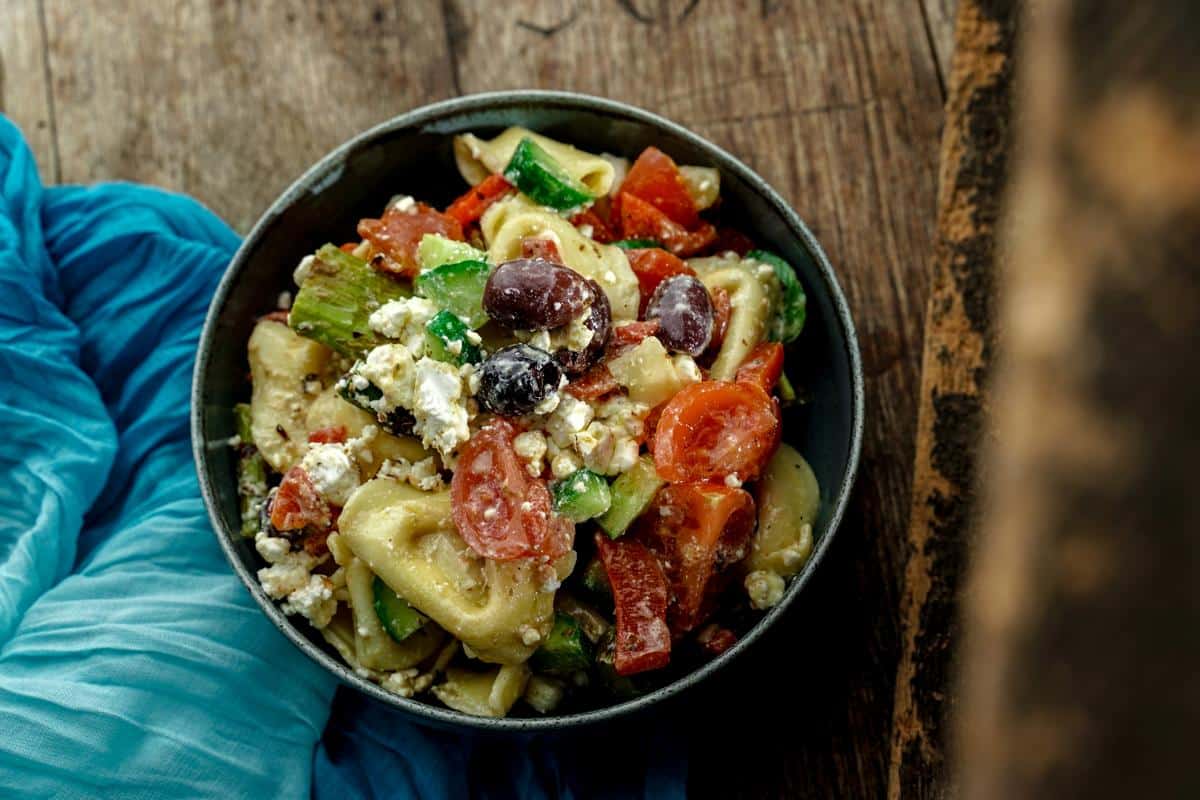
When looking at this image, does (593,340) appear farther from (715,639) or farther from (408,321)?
(715,639)

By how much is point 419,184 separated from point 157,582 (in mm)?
879

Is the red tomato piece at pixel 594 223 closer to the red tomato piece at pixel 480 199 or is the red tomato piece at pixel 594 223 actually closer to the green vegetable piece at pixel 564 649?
the red tomato piece at pixel 480 199

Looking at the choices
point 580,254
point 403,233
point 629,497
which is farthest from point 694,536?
point 403,233

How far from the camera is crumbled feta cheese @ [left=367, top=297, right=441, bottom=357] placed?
170 centimetres

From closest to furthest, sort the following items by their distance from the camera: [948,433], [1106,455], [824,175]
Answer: [1106,455] < [948,433] < [824,175]

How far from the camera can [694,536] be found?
1.70m

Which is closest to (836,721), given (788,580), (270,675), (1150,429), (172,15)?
(788,580)

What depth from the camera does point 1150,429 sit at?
0.72 m

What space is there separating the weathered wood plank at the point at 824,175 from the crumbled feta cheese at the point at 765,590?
42cm

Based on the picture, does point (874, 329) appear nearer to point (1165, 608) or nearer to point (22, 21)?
point (1165, 608)

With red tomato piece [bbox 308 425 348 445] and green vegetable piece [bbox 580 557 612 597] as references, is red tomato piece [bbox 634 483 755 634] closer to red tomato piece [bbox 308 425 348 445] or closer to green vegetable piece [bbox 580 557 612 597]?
green vegetable piece [bbox 580 557 612 597]

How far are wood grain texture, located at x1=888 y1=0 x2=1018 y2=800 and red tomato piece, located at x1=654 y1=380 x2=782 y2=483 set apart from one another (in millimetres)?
454

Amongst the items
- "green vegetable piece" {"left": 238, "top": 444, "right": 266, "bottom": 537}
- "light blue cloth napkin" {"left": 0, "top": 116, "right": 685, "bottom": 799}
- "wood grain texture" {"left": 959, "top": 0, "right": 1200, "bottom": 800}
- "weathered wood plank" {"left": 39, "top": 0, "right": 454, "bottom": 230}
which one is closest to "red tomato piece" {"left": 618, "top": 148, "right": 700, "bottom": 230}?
"weathered wood plank" {"left": 39, "top": 0, "right": 454, "bottom": 230}

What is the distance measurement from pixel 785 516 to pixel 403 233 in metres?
0.78
